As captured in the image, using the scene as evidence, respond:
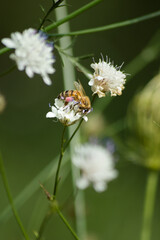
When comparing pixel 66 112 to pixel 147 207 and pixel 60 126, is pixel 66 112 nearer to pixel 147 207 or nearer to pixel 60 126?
pixel 147 207

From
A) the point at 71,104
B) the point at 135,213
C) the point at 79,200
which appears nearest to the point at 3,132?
the point at 135,213

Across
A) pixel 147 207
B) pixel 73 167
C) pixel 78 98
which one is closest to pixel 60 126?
pixel 147 207

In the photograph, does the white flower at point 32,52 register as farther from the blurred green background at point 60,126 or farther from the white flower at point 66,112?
the blurred green background at point 60,126

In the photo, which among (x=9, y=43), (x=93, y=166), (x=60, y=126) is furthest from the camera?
(x=60, y=126)

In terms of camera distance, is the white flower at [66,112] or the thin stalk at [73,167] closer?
the white flower at [66,112]

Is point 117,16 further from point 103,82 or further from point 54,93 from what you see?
point 103,82

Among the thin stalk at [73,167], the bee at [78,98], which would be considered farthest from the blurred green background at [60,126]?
the bee at [78,98]
